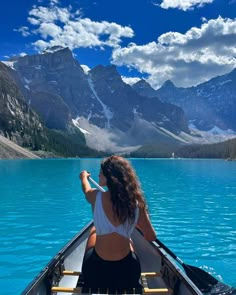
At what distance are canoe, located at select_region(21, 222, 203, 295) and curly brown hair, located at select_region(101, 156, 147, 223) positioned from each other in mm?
1641

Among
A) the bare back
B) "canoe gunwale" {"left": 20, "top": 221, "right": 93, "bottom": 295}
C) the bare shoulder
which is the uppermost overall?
the bare shoulder

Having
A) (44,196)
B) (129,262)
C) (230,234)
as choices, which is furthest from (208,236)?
(44,196)

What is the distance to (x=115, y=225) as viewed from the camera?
6.69 metres

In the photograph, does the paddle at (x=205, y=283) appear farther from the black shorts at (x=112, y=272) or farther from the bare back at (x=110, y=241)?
the bare back at (x=110, y=241)

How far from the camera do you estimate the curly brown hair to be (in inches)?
262

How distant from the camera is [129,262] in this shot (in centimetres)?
683

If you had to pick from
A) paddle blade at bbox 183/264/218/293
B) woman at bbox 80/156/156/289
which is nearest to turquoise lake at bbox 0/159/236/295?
paddle blade at bbox 183/264/218/293

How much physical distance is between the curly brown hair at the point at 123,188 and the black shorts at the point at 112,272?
855 mm

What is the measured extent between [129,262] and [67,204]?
2666 cm

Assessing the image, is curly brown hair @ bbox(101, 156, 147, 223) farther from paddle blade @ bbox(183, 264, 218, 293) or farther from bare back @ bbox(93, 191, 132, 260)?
paddle blade @ bbox(183, 264, 218, 293)

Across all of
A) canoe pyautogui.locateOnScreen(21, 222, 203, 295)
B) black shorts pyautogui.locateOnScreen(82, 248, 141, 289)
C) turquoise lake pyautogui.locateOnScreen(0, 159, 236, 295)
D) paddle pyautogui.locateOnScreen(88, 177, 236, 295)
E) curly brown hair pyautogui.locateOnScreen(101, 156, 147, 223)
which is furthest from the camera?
turquoise lake pyautogui.locateOnScreen(0, 159, 236, 295)

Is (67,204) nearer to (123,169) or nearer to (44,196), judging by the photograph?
(44,196)

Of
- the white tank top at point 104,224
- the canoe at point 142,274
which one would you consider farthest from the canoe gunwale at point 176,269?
the white tank top at point 104,224

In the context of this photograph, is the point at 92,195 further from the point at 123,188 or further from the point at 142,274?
the point at 142,274
